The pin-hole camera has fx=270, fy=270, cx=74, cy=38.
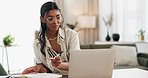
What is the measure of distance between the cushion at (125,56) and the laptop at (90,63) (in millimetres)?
3045

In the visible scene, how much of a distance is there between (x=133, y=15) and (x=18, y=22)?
2.46 metres

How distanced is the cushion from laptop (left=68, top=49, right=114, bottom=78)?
3.05 m

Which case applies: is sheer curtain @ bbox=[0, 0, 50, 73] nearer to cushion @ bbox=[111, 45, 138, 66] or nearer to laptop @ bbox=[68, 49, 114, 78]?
cushion @ bbox=[111, 45, 138, 66]

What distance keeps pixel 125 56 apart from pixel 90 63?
3.22 meters

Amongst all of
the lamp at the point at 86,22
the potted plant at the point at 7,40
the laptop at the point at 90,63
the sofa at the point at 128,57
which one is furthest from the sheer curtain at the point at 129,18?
Result: the laptop at the point at 90,63

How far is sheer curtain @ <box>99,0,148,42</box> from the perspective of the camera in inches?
212

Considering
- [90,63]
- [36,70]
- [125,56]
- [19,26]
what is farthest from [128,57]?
[90,63]

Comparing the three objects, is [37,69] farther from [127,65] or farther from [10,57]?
[10,57]

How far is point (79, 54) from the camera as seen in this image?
1455mm

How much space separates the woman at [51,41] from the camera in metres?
1.88

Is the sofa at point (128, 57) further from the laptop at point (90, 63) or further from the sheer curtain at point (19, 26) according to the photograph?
the laptop at point (90, 63)

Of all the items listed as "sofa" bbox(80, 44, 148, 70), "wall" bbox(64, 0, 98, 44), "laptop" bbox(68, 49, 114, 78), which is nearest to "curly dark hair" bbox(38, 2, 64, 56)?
"laptop" bbox(68, 49, 114, 78)

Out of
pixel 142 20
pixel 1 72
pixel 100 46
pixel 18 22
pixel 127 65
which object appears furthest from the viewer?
pixel 18 22

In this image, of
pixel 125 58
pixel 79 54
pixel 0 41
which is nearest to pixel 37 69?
pixel 79 54
